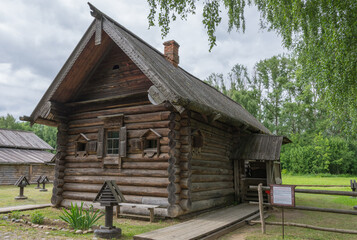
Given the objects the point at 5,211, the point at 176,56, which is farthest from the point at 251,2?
the point at 5,211

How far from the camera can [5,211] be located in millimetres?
9242

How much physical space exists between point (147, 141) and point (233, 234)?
3.95 meters

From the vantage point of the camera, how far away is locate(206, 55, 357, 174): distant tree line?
37.0 meters

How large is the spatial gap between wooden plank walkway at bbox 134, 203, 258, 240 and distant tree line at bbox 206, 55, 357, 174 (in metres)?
29.1

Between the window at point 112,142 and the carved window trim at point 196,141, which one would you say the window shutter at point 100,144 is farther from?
the carved window trim at point 196,141

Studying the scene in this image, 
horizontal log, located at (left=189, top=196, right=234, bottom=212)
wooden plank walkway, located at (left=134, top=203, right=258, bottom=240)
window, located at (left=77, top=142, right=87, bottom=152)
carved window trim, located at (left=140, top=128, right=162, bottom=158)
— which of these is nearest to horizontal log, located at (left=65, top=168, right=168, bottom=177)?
carved window trim, located at (left=140, top=128, right=162, bottom=158)

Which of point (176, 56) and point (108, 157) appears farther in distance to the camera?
point (176, 56)

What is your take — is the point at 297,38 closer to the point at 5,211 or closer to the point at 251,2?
the point at 251,2

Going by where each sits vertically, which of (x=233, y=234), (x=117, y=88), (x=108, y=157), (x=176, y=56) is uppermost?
(x=176, y=56)

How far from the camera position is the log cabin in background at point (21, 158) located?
25.7 metres

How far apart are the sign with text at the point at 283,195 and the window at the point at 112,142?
5.66m

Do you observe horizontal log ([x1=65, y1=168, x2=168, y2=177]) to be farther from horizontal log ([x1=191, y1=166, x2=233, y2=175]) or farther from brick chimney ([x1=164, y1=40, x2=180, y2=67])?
brick chimney ([x1=164, y1=40, x2=180, y2=67])

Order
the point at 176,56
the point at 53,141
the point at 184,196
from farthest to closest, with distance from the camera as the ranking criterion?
the point at 53,141 → the point at 176,56 → the point at 184,196

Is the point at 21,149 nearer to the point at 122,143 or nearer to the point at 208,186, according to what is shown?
the point at 122,143
